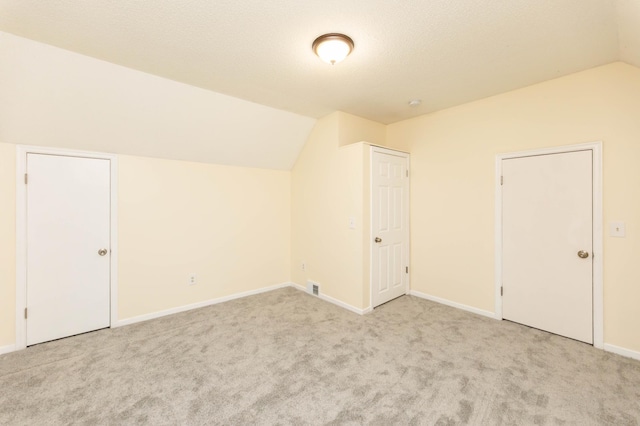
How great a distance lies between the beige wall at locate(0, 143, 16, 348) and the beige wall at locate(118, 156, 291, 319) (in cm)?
82

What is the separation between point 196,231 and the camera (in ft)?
12.1

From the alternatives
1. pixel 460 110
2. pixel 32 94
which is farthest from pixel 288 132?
pixel 32 94

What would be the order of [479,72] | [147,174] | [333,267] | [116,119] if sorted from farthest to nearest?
[333,267] → [147,174] → [116,119] → [479,72]

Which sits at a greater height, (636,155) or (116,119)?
(116,119)

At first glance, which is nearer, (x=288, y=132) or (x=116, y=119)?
(x=116, y=119)

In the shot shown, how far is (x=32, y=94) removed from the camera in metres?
2.39

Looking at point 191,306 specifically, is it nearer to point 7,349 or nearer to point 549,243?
point 7,349

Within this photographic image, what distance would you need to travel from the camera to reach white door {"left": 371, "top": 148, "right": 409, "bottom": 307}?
359 centimetres

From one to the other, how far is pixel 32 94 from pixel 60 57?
0.47 m

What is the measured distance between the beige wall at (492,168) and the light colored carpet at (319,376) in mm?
539

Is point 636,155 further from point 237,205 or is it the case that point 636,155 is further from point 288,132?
point 237,205

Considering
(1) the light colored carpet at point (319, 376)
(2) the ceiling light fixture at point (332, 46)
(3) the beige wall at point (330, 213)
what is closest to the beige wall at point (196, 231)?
(3) the beige wall at point (330, 213)

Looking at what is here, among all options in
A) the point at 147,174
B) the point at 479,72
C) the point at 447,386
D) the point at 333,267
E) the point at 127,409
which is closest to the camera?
the point at 127,409

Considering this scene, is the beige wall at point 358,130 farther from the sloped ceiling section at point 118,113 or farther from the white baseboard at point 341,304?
the white baseboard at point 341,304
